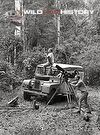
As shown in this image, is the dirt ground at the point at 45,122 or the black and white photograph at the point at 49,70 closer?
the dirt ground at the point at 45,122

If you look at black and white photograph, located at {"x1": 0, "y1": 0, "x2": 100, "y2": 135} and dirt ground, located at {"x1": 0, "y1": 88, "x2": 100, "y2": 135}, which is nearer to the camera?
dirt ground, located at {"x1": 0, "y1": 88, "x2": 100, "y2": 135}

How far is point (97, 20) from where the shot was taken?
83.7 feet

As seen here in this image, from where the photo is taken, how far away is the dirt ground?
29.3 feet

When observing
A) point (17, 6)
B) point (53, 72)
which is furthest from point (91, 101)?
point (17, 6)

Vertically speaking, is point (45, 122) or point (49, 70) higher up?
point (49, 70)

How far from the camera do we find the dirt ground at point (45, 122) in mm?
8945

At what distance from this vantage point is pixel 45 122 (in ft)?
33.6

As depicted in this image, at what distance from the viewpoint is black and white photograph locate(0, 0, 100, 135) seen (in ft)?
34.0

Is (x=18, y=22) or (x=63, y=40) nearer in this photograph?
(x=18, y=22)

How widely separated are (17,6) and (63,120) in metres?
16.2

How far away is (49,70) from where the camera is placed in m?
15.2

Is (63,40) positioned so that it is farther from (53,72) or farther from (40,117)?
(40,117)

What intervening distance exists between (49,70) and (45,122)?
17.3 ft

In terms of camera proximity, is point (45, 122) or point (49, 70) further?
point (49, 70)
